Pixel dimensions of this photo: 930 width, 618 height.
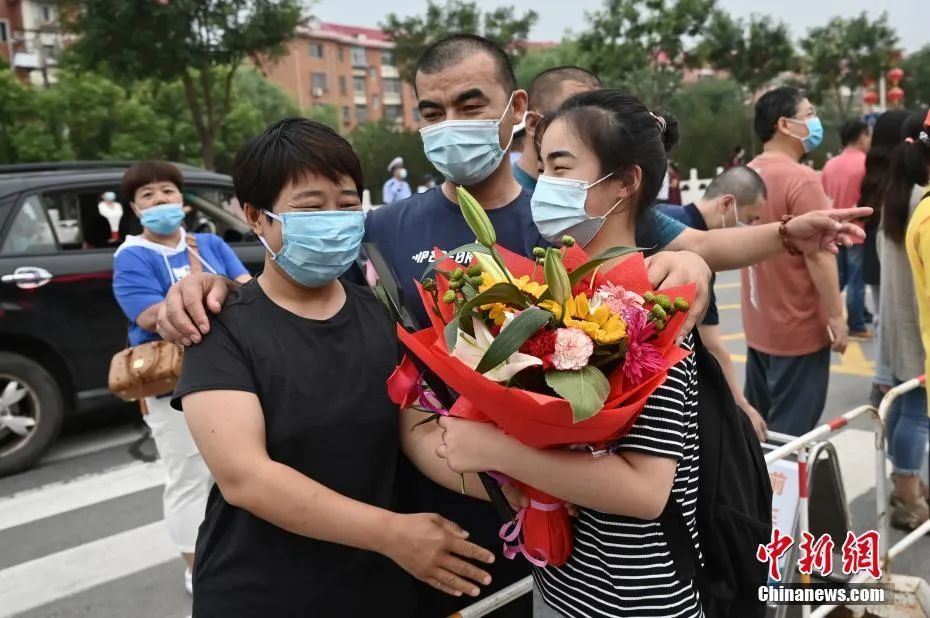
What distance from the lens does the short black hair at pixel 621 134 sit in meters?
1.72

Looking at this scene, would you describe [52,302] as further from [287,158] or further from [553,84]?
[287,158]

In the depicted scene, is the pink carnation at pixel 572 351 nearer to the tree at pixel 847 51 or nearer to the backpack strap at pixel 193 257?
the backpack strap at pixel 193 257

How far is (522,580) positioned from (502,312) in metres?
0.99

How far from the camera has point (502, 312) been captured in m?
1.38

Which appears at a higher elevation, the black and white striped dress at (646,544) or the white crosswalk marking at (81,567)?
the black and white striped dress at (646,544)

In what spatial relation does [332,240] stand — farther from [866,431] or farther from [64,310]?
[866,431]

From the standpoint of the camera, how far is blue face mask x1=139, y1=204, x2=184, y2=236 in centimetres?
379

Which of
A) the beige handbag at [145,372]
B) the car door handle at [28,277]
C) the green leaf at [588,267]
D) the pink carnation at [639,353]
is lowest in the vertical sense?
the beige handbag at [145,372]

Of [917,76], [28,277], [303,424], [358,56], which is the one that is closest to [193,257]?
[28,277]

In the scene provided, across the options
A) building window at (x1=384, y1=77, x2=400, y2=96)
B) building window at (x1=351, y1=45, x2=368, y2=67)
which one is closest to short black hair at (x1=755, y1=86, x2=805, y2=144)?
building window at (x1=351, y1=45, x2=368, y2=67)

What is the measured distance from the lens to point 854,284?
26.0 ft

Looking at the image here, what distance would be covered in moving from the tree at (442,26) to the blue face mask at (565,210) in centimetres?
3411

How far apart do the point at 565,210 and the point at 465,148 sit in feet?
1.99

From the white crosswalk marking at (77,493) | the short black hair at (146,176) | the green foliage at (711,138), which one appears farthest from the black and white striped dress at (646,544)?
the green foliage at (711,138)
